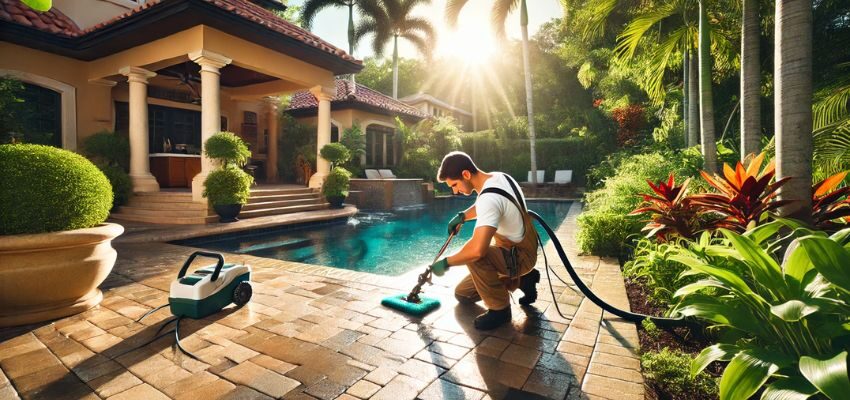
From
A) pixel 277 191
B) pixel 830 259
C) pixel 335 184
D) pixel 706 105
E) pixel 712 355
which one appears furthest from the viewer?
pixel 335 184

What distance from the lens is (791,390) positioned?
143 centimetres

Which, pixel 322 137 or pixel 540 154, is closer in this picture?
pixel 322 137

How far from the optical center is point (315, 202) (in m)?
11.2

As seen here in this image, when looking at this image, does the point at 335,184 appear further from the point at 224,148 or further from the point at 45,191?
the point at 45,191

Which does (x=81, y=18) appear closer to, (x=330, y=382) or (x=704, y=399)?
(x=330, y=382)

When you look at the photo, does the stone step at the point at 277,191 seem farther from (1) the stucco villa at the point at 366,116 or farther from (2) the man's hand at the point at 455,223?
(2) the man's hand at the point at 455,223

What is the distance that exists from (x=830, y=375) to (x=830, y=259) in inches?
20.4

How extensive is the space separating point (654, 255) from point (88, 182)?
4.86m

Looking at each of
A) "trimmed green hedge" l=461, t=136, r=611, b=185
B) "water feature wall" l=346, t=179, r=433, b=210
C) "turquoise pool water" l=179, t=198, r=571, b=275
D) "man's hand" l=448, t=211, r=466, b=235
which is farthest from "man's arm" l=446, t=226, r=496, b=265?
"trimmed green hedge" l=461, t=136, r=611, b=185

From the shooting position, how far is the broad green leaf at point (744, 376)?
1508mm

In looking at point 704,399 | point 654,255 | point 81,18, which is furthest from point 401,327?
point 81,18

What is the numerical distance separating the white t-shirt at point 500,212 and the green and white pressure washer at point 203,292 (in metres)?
2.04

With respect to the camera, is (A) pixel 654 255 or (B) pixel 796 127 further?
(A) pixel 654 255

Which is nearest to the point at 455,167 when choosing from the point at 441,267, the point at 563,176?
the point at 441,267
